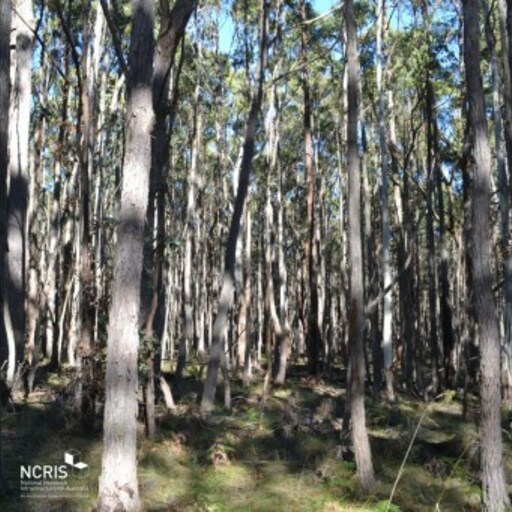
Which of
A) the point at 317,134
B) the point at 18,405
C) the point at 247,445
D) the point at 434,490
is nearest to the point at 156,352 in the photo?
the point at 247,445

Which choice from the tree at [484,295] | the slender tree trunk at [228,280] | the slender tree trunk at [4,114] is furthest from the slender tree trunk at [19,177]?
the tree at [484,295]

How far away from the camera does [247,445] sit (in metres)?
9.60

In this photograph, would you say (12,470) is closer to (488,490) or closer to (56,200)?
(488,490)

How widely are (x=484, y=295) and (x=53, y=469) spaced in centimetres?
498

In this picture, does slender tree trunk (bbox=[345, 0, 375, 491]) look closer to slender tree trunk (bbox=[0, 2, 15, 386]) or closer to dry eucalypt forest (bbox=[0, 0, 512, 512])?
dry eucalypt forest (bbox=[0, 0, 512, 512])

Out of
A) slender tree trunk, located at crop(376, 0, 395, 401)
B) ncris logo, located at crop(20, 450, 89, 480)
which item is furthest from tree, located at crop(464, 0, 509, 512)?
slender tree trunk, located at crop(376, 0, 395, 401)

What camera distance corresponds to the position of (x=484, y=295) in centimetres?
706

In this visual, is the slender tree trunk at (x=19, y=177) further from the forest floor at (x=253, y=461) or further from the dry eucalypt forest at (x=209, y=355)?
the forest floor at (x=253, y=461)

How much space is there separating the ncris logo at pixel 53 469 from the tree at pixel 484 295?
4347 millimetres

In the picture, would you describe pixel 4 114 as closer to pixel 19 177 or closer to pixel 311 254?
pixel 19 177

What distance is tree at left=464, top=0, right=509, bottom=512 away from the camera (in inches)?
267

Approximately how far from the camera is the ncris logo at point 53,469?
279 inches

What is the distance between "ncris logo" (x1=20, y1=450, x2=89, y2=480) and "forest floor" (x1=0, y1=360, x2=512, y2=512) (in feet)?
0.28

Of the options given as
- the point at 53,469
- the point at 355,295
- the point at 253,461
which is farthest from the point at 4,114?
the point at 253,461
